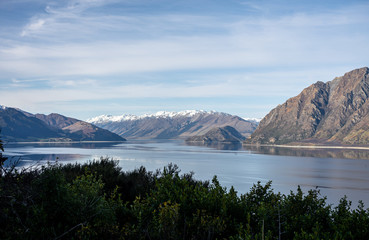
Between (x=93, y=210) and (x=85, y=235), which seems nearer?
(x=85, y=235)

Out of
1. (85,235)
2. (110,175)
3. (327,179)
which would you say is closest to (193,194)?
(85,235)

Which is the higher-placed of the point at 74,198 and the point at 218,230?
the point at 74,198

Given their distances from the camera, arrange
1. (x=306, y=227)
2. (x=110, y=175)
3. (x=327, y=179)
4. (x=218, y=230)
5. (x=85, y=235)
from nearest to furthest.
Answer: (x=85, y=235)
(x=218, y=230)
(x=306, y=227)
(x=110, y=175)
(x=327, y=179)

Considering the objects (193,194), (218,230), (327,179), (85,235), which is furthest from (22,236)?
(327,179)

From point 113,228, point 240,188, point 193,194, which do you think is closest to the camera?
point 113,228

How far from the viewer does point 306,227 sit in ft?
33.0

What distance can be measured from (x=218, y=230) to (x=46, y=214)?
4.31 m

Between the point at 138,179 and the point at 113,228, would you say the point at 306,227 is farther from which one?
the point at 138,179

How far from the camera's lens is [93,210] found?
9055 mm

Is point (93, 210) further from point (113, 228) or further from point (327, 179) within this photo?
point (327, 179)

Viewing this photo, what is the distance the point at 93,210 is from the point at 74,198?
598 mm

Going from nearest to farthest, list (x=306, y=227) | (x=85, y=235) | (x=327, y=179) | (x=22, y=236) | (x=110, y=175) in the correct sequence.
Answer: (x=22, y=236) → (x=85, y=235) → (x=306, y=227) → (x=110, y=175) → (x=327, y=179)

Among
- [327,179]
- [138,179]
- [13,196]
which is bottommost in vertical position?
[327,179]

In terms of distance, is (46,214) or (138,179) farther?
(138,179)
